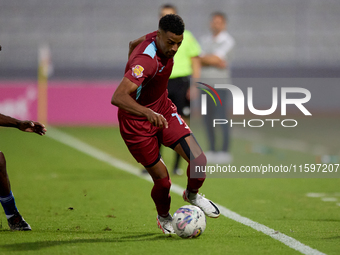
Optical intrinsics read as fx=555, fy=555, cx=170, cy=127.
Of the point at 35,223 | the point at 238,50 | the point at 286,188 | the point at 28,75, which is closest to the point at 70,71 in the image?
the point at 28,75

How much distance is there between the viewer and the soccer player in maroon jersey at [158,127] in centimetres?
457

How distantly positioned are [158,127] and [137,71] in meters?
0.51

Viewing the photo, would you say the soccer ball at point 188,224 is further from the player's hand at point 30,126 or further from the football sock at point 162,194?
the player's hand at point 30,126

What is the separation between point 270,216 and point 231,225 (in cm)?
66

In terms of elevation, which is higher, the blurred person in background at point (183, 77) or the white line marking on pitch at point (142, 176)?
the blurred person in background at point (183, 77)

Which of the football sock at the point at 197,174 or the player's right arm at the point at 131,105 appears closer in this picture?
the player's right arm at the point at 131,105

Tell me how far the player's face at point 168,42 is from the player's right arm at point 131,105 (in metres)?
0.44

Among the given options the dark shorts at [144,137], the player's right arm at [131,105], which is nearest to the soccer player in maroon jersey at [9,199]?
the dark shorts at [144,137]

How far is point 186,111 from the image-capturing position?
8.52 metres

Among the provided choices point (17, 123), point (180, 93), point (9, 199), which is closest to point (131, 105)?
point (17, 123)

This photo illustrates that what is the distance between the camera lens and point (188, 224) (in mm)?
4664

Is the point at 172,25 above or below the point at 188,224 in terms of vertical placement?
above

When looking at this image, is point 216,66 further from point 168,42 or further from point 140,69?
point 140,69

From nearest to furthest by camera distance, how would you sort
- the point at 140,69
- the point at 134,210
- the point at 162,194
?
the point at 140,69
the point at 162,194
the point at 134,210
